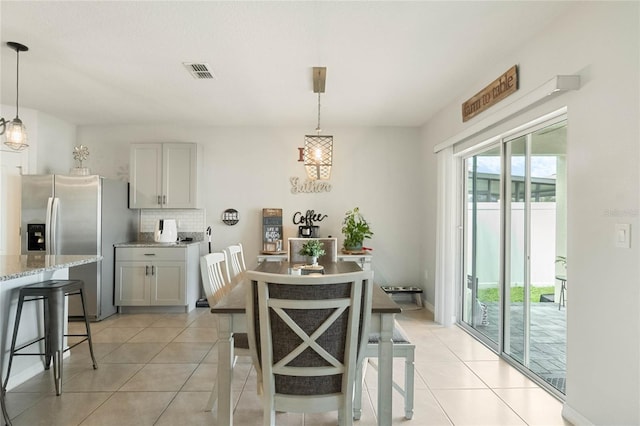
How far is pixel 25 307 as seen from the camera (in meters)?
2.73

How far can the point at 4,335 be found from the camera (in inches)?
98.2

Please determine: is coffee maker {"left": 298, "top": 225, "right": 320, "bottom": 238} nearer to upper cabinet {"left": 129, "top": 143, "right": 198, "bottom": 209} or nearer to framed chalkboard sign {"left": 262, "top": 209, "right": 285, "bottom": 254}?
framed chalkboard sign {"left": 262, "top": 209, "right": 285, "bottom": 254}

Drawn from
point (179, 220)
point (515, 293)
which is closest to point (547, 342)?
point (515, 293)

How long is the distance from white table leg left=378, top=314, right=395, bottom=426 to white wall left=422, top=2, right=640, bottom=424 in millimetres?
1177

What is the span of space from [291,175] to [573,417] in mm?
4020

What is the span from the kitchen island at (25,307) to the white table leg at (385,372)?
2188mm

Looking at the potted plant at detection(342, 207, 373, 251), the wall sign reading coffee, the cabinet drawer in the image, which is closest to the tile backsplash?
the cabinet drawer

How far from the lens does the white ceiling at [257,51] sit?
2.28m

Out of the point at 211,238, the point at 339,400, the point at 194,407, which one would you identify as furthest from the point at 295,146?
the point at 339,400

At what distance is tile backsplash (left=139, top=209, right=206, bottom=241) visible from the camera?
16.9ft

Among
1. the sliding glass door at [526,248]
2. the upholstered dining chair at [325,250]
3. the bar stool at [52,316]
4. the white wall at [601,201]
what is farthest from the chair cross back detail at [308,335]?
the upholstered dining chair at [325,250]

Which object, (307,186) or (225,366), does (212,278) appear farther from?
(307,186)

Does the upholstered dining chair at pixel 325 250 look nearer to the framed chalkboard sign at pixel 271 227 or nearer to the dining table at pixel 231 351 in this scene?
the framed chalkboard sign at pixel 271 227

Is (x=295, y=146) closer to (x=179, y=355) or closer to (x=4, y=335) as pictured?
(x=179, y=355)
